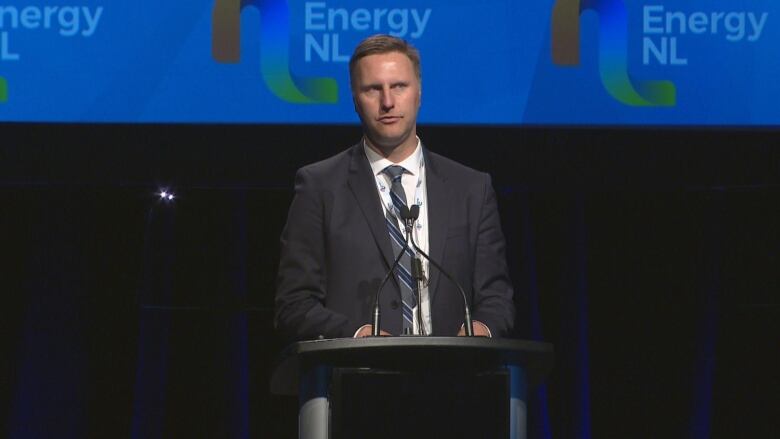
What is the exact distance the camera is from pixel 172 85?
3.65m

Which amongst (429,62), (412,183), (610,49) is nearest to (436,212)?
(412,183)

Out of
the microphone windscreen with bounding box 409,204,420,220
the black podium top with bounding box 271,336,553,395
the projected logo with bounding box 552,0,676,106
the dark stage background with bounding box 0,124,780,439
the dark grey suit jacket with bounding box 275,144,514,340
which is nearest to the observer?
the black podium top with bounding box 271,336,553,395

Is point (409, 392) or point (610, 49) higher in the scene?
point (610, 49)

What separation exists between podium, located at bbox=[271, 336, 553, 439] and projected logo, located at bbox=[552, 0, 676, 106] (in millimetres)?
1900

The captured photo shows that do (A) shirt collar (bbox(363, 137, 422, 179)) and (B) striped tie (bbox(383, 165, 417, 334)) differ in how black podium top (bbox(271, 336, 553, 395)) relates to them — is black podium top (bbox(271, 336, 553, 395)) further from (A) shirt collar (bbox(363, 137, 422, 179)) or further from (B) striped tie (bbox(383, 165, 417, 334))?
(A) shirt collar (bbox(363, 137, 422, 179))

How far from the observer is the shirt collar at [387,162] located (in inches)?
91.0

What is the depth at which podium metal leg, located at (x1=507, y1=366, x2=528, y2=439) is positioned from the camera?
1873mm

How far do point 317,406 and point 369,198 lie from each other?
0.53 meters

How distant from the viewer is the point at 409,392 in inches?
72.5

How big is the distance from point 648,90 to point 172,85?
1439mm

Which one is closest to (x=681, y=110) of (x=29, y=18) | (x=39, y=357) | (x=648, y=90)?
(x=648, y=90)

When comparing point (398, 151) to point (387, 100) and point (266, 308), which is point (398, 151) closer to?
point (387, 100)

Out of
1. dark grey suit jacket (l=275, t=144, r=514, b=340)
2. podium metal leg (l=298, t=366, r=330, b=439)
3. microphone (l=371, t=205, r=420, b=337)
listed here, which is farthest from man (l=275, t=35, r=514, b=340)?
podium metal leg (l=298, t=366, r=330, b=439)

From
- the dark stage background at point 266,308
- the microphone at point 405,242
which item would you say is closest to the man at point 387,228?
the microphone at point 405,242
